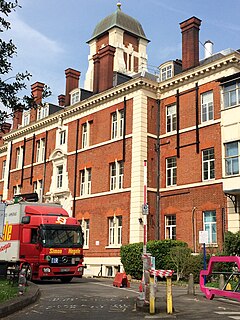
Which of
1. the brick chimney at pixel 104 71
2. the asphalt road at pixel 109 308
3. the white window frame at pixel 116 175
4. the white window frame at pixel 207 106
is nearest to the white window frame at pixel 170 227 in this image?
the white window frame at pixel 116 175

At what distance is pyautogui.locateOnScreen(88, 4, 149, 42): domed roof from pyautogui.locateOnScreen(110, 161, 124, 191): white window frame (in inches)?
821

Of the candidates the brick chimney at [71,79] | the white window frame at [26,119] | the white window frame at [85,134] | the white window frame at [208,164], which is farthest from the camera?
the white window frame at [26,119]

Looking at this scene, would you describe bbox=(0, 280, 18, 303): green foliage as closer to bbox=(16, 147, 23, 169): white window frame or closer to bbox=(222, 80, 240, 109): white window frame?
bbox=(222, 80, 240, 109): white window frame

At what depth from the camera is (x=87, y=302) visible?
45.3 feet

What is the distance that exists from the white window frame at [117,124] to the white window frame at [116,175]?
1943mm

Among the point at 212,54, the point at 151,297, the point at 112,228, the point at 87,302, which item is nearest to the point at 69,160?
the point at 112,228

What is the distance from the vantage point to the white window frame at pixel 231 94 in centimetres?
2361

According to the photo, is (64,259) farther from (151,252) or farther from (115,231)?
(115,231)

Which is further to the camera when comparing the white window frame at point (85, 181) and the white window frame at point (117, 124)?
the white window frame at point (85, 181)

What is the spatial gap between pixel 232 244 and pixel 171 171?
302 inches

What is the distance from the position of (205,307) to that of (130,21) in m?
40.6

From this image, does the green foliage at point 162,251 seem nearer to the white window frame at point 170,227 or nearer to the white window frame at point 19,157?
the white window frame at point 170,227

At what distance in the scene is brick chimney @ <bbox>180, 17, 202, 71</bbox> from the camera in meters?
28.8

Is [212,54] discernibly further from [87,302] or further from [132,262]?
[87,302]
